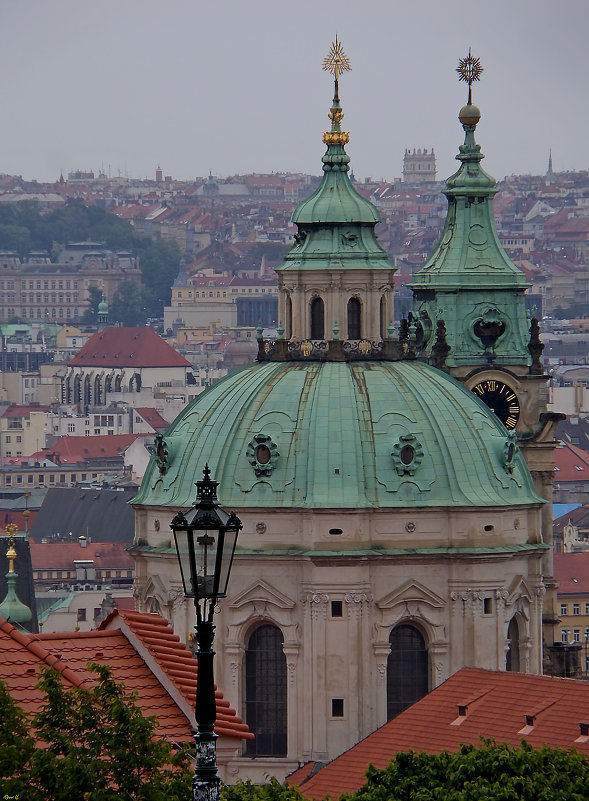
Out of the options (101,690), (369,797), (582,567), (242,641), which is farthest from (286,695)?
(582,567)

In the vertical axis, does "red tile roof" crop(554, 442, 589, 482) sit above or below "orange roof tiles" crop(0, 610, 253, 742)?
above

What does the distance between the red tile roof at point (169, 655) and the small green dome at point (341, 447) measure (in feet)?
84.4

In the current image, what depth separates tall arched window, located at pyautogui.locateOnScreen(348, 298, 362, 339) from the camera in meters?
73.9

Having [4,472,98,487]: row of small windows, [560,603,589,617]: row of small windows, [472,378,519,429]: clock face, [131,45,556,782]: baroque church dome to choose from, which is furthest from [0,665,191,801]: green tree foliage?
[4,472,98,487]: row of small windows

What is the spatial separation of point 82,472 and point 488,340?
11166 centimetres

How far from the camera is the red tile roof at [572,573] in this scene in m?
134

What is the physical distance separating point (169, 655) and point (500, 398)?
3793 centimetres

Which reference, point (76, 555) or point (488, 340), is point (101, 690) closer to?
point (488, 340)

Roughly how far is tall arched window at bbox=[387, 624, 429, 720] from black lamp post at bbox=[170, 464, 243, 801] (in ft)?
115

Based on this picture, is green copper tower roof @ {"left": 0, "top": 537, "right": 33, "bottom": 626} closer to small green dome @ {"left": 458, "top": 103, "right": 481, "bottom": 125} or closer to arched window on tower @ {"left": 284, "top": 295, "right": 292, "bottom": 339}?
arched window on tower @ {"left": 284, "top": 295, "right": 292, "bottom": 339}

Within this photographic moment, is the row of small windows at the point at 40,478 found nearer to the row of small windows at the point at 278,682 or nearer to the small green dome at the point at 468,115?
the small green dome at the point at 468,115

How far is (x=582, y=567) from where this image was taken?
138000 mm

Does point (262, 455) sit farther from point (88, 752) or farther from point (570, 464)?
point (570, 464)

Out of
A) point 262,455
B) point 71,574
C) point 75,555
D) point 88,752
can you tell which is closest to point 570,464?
point 75,555
